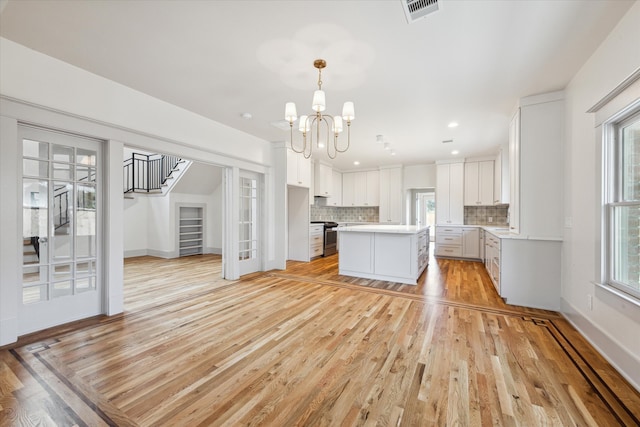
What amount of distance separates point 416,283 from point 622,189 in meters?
2.76

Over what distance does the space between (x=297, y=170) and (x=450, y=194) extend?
4.15 meters

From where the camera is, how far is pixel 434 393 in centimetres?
177

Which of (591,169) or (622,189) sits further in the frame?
(591,169)

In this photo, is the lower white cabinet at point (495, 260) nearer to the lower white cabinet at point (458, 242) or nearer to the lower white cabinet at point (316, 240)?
the lower white cabinet at point (458, 242)

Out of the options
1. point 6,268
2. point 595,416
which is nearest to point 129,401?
point 6,268

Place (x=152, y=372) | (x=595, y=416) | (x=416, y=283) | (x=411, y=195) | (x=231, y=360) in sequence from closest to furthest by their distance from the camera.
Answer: (x=595, y=416) < (x=152, y=372) < (x=231, y=360) < (x=416, y=283) < (x=411, y=195)

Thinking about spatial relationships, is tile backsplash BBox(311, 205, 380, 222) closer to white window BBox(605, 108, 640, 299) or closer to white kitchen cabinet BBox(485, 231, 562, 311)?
white kitchen cabinet BBox(485, 231, 562, 311)

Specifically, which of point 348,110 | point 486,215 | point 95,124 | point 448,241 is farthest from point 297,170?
point 486,215

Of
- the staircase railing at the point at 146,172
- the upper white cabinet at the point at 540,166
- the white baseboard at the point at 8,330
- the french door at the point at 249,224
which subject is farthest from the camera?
the staircase railing at the point at 146,172

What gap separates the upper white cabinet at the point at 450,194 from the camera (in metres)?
6.96

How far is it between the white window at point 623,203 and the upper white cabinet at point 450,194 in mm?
4810

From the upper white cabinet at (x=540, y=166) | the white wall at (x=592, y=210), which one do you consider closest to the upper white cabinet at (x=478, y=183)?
the upper white cabinet at (x=540, y=166)

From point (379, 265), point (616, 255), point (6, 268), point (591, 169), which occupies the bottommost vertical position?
point (379, 265)

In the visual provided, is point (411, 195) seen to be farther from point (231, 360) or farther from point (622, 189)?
point (231, 360)
